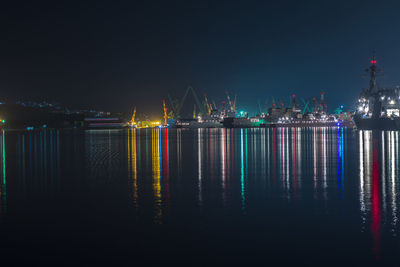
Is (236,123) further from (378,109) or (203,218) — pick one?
(203,218)

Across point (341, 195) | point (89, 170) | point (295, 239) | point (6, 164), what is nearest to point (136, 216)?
point (295, 239)

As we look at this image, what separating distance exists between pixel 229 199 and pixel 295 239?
13.7 ft

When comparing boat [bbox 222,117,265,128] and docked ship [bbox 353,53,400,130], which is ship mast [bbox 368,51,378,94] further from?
boat [bbox 222,117,265,128]

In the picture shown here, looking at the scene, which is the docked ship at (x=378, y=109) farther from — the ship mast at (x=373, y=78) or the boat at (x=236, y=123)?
the boat at (x=236, y=123)

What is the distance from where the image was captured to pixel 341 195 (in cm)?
1247

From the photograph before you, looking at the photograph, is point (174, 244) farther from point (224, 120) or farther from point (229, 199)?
point (224, 120)

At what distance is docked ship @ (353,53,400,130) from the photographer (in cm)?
8307

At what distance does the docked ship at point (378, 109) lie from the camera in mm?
83075

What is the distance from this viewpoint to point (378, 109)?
297 feet

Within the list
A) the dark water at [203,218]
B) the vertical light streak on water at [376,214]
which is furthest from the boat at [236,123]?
the vertical light streak on water at [376,214]

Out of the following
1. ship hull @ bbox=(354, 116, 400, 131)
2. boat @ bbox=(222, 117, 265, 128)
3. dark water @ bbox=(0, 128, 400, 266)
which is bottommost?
dark water @ bbox=(0, 128, 400, 266)

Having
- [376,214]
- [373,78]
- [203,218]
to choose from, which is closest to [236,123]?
[373,78]

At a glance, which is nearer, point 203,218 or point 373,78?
point 203,218

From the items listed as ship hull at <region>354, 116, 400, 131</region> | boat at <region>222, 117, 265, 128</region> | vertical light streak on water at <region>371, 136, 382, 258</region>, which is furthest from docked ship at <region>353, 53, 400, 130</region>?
boat at <region>222, 117, 265, 128</region>
